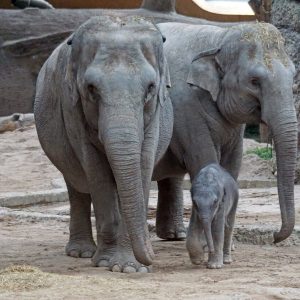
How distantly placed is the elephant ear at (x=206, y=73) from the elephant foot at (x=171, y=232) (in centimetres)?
161

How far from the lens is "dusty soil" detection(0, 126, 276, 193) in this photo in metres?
15.5

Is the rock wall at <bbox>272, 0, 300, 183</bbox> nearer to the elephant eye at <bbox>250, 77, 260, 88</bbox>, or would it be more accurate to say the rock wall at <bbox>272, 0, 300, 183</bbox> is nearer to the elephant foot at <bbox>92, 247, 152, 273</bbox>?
the elephant eye at <bbox>250, 77, 260, 88</bbox>

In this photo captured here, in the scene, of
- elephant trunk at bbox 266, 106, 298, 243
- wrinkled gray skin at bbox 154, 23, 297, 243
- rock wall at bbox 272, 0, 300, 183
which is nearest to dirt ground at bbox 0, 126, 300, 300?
elephant trunk at bbox 266, 106, 298, 243

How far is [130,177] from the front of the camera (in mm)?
8328

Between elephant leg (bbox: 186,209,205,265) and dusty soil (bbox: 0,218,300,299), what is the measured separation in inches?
4.3

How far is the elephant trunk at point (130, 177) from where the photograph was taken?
8305 mm

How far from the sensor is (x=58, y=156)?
9703 millimetres

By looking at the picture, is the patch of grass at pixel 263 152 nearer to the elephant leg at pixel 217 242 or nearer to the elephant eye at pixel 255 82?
the elephant eye at pixel 255 82

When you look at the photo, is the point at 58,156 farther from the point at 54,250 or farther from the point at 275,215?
the point at 275,215

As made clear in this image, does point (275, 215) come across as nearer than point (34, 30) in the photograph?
Yes

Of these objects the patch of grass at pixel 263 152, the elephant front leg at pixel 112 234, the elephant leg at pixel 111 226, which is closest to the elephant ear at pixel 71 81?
the elephant leg at pixel 111 226

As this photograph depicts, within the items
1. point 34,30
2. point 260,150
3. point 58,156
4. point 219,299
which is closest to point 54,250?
point 58,156

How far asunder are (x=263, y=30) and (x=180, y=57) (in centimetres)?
93

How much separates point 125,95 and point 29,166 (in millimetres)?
8753
